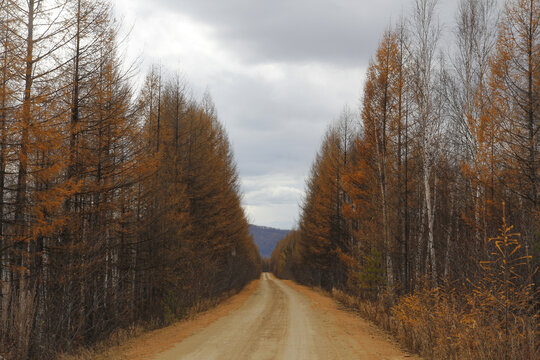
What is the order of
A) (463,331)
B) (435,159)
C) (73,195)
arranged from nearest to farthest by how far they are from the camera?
(463,331)
(73,195)
(435,159)

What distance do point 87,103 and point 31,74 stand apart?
173 centimetres

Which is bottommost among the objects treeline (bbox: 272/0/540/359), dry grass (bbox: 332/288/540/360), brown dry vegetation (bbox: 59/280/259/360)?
brown dry vegetation (bbox: 59/280/259/360)

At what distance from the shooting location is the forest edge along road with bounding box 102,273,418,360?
27.2 feet

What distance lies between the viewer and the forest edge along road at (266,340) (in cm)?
830

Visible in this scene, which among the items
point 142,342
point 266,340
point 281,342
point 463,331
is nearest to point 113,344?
point 142,342

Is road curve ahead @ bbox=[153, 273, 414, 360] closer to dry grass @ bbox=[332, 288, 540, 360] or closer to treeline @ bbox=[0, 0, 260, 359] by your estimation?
dry grass @ bbox=[332, 288, 540, 360]

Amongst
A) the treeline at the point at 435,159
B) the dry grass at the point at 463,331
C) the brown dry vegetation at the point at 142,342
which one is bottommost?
the brown dry vegetation at the point at 142,342

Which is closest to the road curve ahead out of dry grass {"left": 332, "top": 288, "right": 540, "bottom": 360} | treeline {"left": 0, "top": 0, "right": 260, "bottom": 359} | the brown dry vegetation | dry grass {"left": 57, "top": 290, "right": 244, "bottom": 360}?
the brown dry vegetation

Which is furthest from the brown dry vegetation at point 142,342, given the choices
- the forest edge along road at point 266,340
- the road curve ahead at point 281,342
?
the road curve ahead at point 281,342

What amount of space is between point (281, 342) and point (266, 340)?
1.57 ft

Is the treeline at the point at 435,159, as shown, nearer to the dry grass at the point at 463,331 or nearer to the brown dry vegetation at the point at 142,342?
the dry grass at the point at 463,331

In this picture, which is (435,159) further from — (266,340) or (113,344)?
(113,344)

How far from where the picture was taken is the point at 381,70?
15906 mm

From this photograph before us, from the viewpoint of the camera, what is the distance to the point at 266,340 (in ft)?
32.5
